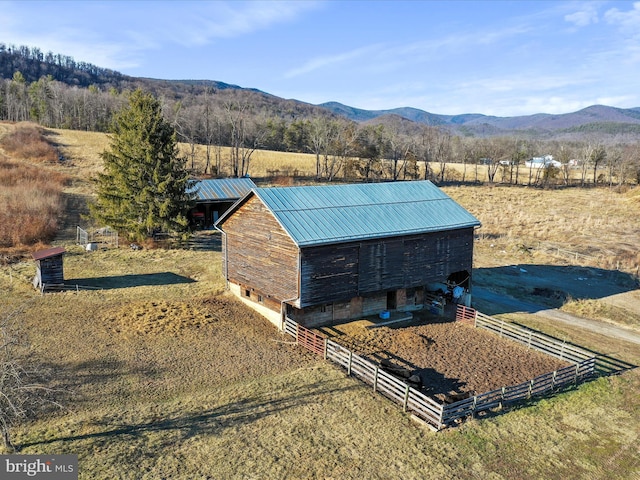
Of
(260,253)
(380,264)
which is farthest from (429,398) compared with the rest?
(260,253)

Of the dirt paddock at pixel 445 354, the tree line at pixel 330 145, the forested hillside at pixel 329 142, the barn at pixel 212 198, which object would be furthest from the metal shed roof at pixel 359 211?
the forested hillside at pixel 329 142

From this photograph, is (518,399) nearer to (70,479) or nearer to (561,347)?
(561,347)

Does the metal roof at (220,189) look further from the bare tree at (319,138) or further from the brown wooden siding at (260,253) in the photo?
the bare tree at (319,138)

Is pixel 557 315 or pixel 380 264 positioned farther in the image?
pixel 557 315

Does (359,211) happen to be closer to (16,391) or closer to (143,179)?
(16,391)

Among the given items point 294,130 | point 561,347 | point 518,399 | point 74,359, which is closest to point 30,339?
point 74,359
